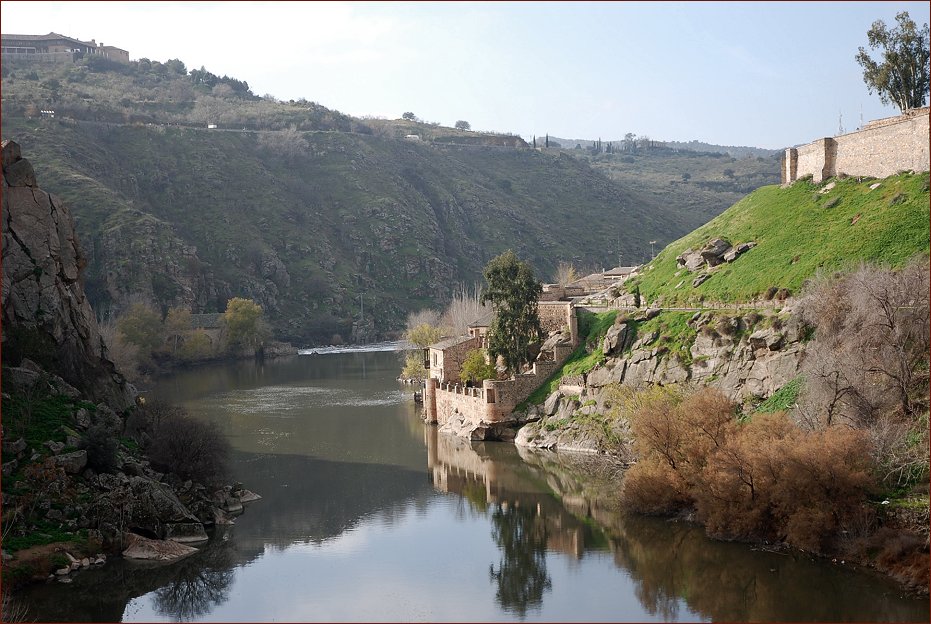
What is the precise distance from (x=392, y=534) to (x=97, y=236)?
8553cm

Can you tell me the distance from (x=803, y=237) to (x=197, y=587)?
114ft

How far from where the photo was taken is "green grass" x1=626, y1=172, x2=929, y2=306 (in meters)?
45.3

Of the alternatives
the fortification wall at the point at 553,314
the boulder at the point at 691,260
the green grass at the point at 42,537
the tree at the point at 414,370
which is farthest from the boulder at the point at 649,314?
the tree at the point at 414,370

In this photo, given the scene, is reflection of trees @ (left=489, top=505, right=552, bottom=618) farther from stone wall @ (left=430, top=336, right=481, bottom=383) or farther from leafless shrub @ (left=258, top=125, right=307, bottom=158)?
leafless shrub @ (left=258, top=125, right=307, bottom=158)

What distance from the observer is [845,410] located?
35.4 meters

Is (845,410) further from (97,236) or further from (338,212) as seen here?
(338,212)

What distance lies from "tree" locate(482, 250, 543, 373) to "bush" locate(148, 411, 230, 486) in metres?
19.4

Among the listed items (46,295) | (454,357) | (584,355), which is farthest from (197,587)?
(454,357)

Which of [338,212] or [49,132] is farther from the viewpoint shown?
[338,212]

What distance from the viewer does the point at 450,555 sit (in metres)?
35.9

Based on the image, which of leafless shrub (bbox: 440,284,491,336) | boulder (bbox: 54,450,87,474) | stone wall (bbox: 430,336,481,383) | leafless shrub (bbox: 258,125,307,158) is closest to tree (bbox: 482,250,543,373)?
stone wall (bbox: 430,336,481,383)

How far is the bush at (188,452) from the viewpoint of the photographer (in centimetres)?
4094

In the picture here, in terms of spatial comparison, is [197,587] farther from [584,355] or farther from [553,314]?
[553,314]

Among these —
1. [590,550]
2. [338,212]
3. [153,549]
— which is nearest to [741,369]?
[590,550]
